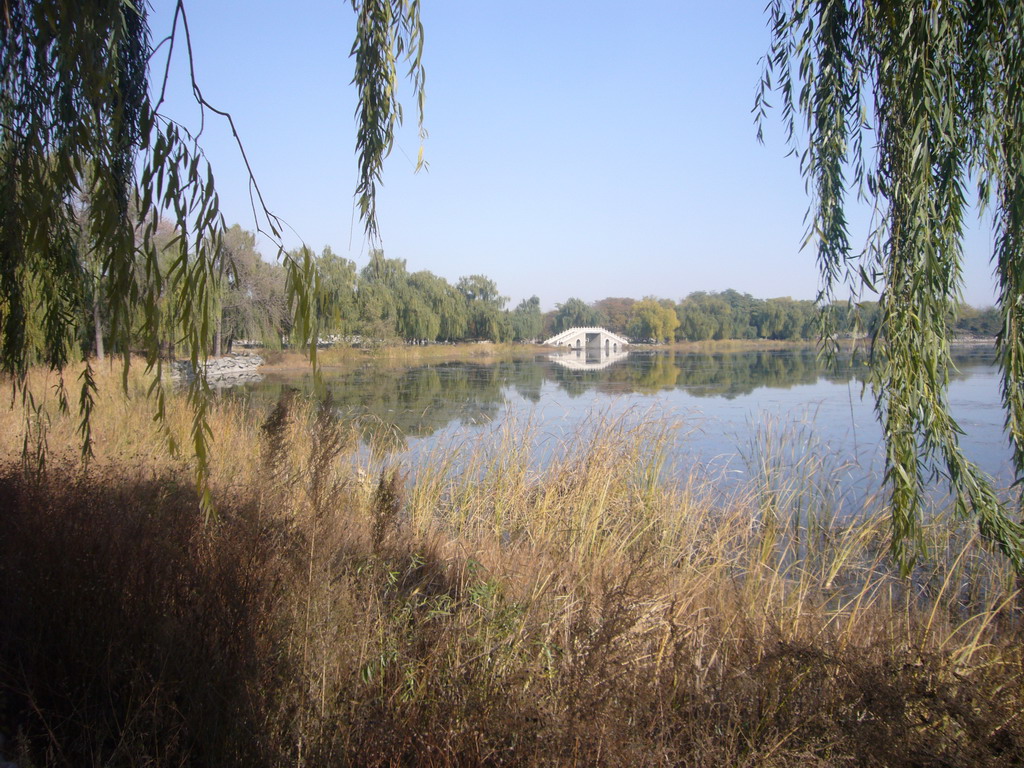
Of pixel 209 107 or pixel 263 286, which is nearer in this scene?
pixel 209 107

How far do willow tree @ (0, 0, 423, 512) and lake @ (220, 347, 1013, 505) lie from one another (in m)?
1.58

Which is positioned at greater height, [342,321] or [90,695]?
[342,321]

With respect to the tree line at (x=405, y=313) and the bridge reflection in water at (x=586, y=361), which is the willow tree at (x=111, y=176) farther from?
the bridge reflection in water at (x=586, y=361)

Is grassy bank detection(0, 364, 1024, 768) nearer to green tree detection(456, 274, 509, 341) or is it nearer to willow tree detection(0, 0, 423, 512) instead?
willow tree detection(0, 0, 423, 512)

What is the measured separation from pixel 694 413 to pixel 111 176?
11900 mm

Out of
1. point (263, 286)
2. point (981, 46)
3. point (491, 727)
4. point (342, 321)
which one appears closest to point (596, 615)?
point (491, 727)

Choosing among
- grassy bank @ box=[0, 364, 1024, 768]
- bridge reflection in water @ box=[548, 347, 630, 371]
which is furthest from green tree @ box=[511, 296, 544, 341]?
grassy bank @ box=[0, 364, 1024, 768]

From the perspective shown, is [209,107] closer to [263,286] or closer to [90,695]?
[90,695]

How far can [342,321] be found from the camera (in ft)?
6.35

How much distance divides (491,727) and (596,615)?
1.12 metres

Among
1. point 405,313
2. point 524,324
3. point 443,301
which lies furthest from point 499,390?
point 524,324

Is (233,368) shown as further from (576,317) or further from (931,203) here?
(576,317)

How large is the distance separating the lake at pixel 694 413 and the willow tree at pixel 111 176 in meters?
1.58

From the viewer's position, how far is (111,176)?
157cm
